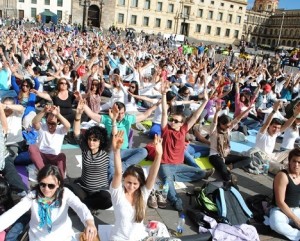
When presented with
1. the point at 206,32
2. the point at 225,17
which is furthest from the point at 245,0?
the point at 206,32

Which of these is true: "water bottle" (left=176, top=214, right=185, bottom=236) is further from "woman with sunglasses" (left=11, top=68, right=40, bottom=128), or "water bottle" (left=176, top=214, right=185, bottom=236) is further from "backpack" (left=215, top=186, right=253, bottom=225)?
"woman with sunglasses" (left=11, top=68, right=40, bottom=128)

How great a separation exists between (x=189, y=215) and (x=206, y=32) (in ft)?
223

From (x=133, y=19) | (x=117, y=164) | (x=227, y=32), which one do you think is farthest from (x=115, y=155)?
(x=227, y=32)

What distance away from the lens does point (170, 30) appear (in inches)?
2584

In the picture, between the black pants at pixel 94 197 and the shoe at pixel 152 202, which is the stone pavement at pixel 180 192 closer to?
the shoe at pixel 152 202

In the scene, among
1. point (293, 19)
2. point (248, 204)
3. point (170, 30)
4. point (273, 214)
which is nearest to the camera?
point (273, 214)

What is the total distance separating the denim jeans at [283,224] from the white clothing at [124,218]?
1.96 metres

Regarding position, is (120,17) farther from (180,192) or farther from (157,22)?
(180,192)

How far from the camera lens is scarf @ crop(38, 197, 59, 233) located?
326 centimetres

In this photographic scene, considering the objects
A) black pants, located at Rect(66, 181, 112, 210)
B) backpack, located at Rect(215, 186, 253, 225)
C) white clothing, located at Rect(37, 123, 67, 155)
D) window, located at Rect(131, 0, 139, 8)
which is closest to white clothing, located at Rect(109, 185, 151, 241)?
black pants, located at Rect(66, 181, 112, 210)

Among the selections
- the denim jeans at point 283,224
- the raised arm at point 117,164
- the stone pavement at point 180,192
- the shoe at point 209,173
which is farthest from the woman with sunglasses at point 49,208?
the shoe at point 209,173

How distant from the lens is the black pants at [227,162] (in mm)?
5855

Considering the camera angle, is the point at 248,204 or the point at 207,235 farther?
the point at 248,204

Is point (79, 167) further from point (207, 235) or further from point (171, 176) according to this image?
point (207, 235)
